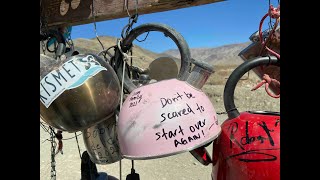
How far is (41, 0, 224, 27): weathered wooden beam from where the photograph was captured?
1163 millimetres

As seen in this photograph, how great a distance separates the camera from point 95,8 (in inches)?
51.3

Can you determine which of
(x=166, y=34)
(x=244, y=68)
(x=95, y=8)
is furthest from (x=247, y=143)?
(x=95, y=8)

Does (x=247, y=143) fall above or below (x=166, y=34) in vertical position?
below

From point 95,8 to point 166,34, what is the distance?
41 cm

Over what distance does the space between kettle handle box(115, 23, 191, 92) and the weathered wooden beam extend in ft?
0.53

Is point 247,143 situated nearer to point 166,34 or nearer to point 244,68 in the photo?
point 244,68

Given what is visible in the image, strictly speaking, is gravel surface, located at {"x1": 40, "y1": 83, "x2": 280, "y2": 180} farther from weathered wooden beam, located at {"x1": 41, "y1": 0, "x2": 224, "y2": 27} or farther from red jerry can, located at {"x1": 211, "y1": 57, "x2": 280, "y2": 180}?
red jerry can, located at {"x1": 211, "y1": 57, "x2": 280, "y2": 180}

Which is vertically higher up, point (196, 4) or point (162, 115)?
point (196, 4)

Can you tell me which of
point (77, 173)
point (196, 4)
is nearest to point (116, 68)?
point (196, 4)

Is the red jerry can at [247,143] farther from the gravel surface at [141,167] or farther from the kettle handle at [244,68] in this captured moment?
the gravel surface at [141,167]

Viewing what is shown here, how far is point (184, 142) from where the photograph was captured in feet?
2.71
